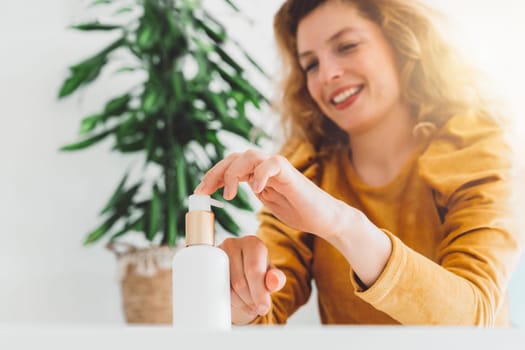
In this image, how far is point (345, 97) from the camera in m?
0.82

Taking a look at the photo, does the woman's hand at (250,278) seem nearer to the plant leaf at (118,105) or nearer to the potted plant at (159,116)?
the potted plant at (159,116)

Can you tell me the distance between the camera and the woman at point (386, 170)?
707mm

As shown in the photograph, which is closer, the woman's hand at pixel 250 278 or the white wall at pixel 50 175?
the woman's hand at pixel 250 278

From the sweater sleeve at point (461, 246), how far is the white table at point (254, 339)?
0.19 meters

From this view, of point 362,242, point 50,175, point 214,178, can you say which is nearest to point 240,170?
point 214,178

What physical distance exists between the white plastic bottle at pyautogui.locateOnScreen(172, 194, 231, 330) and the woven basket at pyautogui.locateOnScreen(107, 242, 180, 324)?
32cm

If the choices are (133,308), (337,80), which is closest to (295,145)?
(337,80)

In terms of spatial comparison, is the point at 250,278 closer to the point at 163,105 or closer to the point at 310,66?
the point at 310,66

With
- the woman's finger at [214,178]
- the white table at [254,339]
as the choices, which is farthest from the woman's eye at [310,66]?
the white table at [254,339]

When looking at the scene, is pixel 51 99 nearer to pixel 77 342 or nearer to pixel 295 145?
pixel 295 145

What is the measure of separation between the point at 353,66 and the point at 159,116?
377mm

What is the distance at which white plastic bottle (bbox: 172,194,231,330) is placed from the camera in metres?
0.63

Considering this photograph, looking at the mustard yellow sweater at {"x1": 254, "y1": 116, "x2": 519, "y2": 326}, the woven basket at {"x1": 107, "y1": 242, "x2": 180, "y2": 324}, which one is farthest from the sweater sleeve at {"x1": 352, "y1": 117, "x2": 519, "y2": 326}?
the woven basket at {"x1": 107, "y1": 242, "x2": 180, "y2": 324}

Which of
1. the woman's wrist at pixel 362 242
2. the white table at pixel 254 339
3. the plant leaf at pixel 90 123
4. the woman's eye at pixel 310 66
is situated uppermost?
the woman's eye at pixel 310 66
